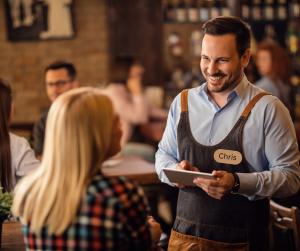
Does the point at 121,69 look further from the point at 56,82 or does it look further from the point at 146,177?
the point at 146,177

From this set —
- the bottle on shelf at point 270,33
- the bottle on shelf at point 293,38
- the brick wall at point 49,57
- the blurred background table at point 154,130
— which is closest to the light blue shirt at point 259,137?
the blurred background table at point 154,130

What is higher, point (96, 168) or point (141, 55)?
point (141, 55)

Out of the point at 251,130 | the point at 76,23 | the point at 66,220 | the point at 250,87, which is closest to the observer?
the point at 66,220

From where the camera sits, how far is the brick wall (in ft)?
17.1

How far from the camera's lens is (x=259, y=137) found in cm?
142

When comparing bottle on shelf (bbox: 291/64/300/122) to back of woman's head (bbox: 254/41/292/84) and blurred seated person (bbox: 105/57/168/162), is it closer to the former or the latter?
back of woman's head (bbox: 254/41/292/84)

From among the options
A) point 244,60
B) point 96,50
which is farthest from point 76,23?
point 244,60

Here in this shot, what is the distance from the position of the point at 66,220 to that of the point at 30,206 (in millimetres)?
128

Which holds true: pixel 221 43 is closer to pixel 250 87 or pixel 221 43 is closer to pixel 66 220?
pixel 250 87

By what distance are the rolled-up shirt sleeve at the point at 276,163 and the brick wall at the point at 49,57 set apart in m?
4.07

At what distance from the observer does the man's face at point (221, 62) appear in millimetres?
Answer: 1484

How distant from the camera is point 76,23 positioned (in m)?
5.23

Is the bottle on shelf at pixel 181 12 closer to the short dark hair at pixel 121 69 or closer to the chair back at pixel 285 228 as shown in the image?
the short dark hair at pixel 121 69

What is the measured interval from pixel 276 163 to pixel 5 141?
1.28 metres
